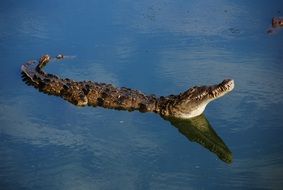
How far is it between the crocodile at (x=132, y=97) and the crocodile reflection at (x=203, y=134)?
0.11 m

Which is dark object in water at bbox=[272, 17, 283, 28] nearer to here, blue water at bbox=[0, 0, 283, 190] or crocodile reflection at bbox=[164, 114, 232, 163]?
blue water at bbox=[0, 0, 283, 190]

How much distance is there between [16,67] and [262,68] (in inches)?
171

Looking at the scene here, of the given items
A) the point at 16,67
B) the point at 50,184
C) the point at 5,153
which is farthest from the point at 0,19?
the point at 50,184

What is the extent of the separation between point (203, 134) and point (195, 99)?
1.74 ft

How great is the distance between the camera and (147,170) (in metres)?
5.52

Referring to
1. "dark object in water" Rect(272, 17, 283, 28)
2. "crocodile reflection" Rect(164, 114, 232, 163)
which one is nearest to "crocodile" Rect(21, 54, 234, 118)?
"crocodile reflection" Rect(164, 114, 232, 163)

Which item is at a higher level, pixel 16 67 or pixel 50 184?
pixel 16 67

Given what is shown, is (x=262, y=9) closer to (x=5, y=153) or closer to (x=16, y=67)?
(x=16, y=67)

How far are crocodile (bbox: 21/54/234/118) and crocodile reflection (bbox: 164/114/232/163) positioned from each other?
0.35 ft

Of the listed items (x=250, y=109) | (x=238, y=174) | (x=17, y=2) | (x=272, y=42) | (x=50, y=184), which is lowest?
(x=50, y=184)

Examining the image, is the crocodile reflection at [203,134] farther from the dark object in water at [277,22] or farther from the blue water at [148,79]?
the dark object in water at [277,22]

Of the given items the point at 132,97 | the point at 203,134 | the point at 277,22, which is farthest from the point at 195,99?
the point at 277,22

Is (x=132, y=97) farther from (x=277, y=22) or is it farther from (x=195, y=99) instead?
(x=277, y=22)

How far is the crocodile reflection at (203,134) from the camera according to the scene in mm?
5894
